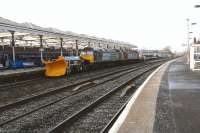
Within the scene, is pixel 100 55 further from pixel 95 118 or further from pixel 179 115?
pixel 179 115

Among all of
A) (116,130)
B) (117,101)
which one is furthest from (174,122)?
(117,101)

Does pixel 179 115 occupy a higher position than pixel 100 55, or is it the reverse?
pixel 100 55

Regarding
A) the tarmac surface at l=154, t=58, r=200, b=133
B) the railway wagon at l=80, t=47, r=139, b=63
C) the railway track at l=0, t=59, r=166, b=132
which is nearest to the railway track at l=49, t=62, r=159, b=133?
the railway track at l=0, t=59, r=166, b=132

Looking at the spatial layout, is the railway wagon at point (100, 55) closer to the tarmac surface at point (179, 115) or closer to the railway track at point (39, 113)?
the railway track at point (39, 113)

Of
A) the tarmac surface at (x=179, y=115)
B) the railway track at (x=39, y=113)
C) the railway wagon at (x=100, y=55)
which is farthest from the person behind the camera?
the railway wagon at (x=100, y=55)

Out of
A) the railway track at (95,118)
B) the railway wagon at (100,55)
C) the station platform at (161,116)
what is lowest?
the railway track at (95,118)

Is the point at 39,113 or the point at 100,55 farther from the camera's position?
the point at 100,55

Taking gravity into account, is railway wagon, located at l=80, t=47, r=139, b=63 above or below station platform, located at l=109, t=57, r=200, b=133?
above

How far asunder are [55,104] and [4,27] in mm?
19956

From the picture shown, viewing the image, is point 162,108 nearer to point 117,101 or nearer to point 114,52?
point 117,101

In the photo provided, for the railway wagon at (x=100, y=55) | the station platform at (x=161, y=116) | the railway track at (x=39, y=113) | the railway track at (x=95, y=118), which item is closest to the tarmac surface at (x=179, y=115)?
the station platform at (x=161, y=116)

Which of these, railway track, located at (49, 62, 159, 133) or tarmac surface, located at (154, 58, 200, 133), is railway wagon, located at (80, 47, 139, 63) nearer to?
railway track, located at (49, 62, 159, 133)

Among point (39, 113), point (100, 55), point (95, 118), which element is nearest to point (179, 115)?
point (95, 118)

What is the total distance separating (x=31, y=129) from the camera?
9.12 m
